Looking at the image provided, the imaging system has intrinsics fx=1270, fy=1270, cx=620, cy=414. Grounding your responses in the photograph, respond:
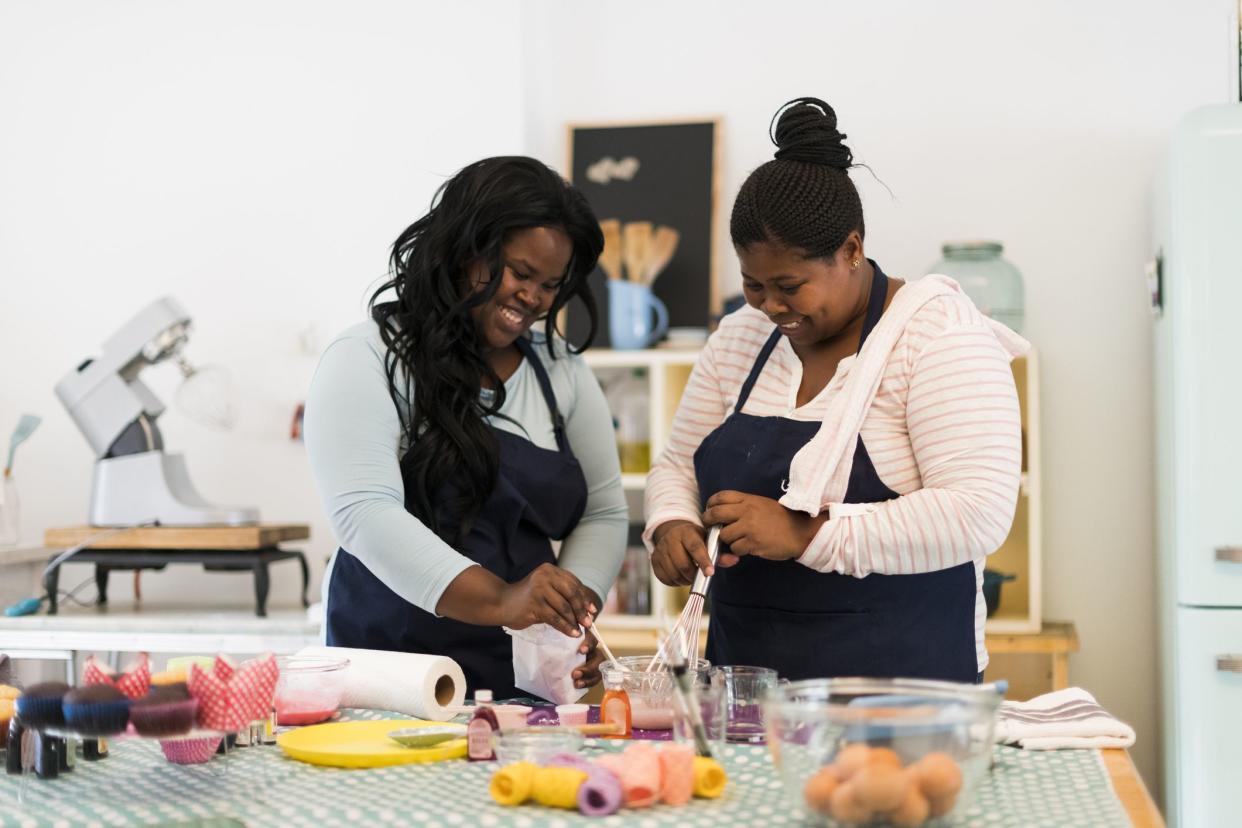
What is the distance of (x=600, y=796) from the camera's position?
3.42ft

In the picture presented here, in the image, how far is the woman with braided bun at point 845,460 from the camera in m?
1.41

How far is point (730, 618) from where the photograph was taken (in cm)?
162

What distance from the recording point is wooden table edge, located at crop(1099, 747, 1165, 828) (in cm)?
109

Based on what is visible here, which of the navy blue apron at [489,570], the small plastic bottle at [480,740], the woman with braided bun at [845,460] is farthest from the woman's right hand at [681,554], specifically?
the small plastic bottle at [480,740]

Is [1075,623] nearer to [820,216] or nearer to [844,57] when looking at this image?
[844,57]

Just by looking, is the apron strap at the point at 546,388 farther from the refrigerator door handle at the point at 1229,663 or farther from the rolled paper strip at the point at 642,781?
the refrigerator door handle at the point at 1229,663

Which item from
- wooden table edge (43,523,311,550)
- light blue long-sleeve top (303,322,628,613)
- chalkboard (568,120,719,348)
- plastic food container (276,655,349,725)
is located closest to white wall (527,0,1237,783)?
chalkboard (568,120,719,348)

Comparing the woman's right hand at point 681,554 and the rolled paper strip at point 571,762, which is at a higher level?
the woman's right hand at point 681,554

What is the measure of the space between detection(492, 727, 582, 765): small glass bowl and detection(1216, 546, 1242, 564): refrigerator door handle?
67.6 inches

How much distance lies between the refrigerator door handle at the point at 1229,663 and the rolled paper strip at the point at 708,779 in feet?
5.70

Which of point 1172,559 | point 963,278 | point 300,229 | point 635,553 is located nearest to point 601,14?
point 300,229

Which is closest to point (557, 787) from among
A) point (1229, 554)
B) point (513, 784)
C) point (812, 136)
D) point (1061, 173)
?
point (513, 784)

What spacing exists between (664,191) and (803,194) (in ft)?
5.65

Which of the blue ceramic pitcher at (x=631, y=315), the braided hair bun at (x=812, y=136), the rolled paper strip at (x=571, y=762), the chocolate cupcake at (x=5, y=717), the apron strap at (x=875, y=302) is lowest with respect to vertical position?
the rolled paper strip at (x=571, y=762)
